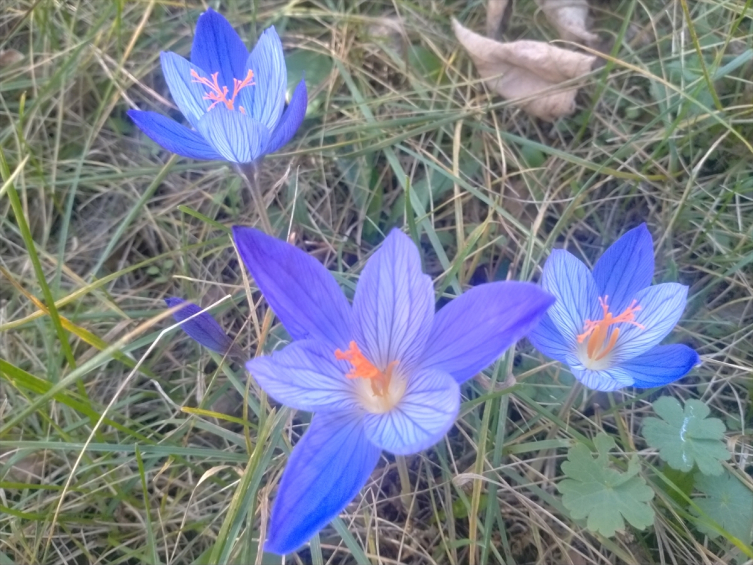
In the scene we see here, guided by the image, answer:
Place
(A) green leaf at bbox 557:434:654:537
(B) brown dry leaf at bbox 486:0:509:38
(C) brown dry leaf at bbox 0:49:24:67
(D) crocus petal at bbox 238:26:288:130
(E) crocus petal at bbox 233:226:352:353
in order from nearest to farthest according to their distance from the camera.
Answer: (E) crocus petal at bbox 233:226:352:353 < (A) green leaf at bbox 557:434:654:537 < (D) crocus petal at bbox 238:26:288:130 < (B) brown dry leaf at bbox 486:0:509:38 < (C) brown dry leaf at bbox 0:49:24:67

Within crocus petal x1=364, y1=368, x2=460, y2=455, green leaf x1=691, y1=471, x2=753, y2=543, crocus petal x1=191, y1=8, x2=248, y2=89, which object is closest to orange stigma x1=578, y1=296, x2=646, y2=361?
green leaf x1=691, y1=471, x2=753, y2=543

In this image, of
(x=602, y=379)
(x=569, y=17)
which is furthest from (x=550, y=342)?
(x=569, y=17)

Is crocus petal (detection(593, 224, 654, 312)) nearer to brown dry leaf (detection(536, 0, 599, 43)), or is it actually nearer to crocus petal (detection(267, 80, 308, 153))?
crocus petal (detection(267, 80, 308, 153))

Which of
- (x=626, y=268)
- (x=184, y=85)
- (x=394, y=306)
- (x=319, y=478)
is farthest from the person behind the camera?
(x=184, y=85)

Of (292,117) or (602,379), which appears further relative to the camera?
(292,117)

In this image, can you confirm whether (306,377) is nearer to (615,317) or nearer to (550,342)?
(550,342)

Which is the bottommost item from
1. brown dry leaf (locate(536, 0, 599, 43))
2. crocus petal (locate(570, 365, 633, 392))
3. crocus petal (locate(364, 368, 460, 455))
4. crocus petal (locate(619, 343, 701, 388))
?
crocus petal (locate(619, 343, 701, 388))
